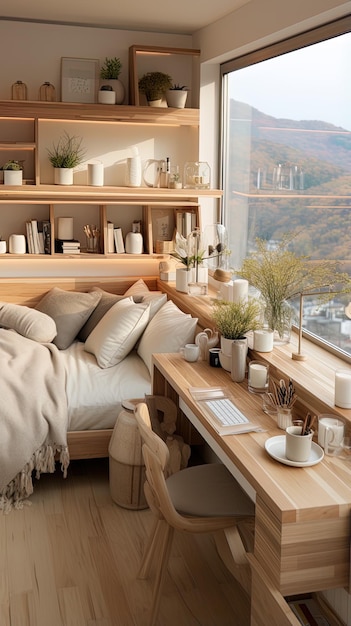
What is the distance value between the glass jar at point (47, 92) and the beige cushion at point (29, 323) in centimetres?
136

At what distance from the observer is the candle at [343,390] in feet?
8.29

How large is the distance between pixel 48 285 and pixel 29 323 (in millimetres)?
654

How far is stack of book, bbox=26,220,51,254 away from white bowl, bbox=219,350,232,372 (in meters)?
2.01

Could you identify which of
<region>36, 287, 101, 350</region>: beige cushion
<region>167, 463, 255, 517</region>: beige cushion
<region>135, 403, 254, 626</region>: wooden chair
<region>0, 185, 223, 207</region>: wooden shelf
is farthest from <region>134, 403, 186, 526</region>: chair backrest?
<region>0, 185, 223, 207</region>: wooden shelf

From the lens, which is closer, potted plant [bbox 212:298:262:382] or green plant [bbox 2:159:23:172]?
potted plant [bbox 212:298:262:382]

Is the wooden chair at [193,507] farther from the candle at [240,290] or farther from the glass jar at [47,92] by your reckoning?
the glass jar at [47,92]

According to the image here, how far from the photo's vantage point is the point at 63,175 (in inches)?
189

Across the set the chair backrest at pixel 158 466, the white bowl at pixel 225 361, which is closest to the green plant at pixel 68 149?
the white bowl at pixel 225 361

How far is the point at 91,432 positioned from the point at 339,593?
171 cm

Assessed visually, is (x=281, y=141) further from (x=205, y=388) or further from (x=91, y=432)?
(x=91, y=432)

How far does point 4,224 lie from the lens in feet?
16.5

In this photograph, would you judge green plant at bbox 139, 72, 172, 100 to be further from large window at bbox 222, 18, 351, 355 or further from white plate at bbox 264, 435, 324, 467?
white plate at bbox 264, 435, 324, 467

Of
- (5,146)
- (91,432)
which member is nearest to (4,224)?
(5,146)

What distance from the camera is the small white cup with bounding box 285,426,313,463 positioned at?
229 centimetres
